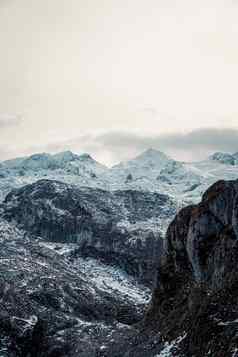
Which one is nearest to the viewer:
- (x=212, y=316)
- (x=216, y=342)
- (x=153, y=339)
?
(x=216, y=342)

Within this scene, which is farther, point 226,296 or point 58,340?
point 58,340

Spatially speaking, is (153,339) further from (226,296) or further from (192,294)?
(226,296)

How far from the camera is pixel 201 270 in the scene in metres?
83.6

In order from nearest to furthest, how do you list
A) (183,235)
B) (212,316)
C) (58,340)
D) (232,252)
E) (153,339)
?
(212,316) < (232,252) < (153,339) < (183,235) < (58,340)

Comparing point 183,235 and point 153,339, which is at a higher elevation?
point 183,235

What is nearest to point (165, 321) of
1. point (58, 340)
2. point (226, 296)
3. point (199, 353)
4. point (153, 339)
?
point (153, 339)

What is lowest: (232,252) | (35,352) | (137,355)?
(35,352)

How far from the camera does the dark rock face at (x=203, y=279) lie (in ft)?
204

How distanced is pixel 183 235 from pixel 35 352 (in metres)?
108

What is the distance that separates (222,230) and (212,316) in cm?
1934

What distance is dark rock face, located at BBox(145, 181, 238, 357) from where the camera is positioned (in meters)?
62.2

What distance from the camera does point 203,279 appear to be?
82.1 metres

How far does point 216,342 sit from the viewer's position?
58.4 meters

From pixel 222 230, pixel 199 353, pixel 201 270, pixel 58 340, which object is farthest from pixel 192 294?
pixel 58 340
